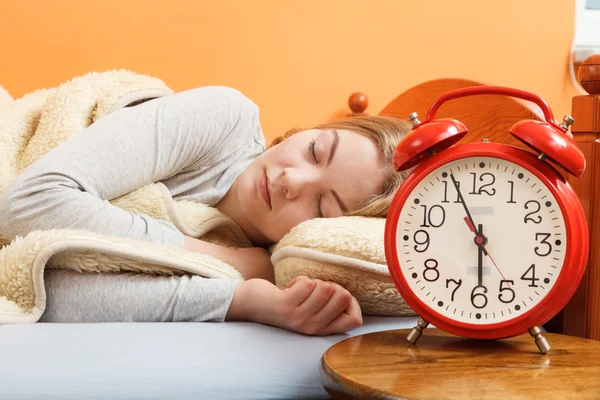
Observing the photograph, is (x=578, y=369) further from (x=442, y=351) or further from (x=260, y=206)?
(x=260, y=206)

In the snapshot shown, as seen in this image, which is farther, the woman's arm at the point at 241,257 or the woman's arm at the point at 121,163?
the woman's arm at the point at 241,257

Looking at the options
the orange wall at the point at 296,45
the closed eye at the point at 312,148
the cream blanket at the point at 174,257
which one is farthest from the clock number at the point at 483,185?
the orange wall at the point at 296,45

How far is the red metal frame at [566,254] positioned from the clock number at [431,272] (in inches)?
1.0

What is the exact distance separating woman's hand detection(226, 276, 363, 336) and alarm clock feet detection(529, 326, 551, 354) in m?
0.23

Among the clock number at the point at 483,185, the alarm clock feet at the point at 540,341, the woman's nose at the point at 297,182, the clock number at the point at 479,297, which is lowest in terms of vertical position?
the alarm clock feet at the point at 540,341

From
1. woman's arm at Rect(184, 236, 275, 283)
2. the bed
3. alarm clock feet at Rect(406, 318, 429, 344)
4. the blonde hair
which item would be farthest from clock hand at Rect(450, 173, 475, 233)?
woman's arm at Rect(184, 236, 275, 283)

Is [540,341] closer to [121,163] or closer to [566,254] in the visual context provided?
[566,254]

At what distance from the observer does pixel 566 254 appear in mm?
736

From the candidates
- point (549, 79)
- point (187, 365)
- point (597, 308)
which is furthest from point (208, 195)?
point (549, 79)

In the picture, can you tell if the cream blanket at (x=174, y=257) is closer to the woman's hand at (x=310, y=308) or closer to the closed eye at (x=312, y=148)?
the woman's hand at (x=310, y=308)

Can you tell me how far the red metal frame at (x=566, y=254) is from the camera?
0.74 m

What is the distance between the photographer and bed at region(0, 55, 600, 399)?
73 cm

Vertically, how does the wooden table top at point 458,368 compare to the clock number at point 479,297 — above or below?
below

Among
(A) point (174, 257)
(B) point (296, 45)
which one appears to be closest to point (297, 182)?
(A) point (174, 257)
